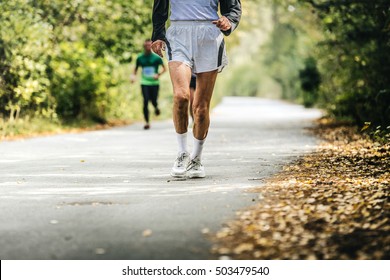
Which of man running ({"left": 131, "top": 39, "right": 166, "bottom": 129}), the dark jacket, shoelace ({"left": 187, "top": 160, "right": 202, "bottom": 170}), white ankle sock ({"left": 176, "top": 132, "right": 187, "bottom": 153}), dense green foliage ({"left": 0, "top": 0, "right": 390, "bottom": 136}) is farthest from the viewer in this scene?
man running ({"left": 131, "top": 39, "right": 166, "bottom": 129})

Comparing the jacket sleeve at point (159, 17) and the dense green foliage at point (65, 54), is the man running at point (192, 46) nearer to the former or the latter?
the jacket sleeve at point (159, 17)

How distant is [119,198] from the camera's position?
6.55 meters

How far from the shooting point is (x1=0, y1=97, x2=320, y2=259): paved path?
15.5ft

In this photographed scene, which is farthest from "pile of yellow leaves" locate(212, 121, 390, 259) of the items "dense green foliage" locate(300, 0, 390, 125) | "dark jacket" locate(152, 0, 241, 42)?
"dense green foliage" locate(300, 0, 390, 125)

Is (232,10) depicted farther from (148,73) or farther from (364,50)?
(148,73)

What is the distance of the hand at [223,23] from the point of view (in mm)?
7605

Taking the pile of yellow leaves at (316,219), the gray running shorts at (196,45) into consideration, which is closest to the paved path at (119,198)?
the pile of yellow leaves at (316,219)

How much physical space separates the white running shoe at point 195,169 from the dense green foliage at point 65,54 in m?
8.02

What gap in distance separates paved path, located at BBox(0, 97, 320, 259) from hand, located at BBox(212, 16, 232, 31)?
1.52 meters

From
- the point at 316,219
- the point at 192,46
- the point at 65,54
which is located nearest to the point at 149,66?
the point at 65,54

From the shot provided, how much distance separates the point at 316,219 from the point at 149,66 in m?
12.7

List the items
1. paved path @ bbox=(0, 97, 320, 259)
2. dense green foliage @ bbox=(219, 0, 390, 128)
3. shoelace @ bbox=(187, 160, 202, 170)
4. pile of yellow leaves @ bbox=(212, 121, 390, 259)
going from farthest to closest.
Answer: dense green foliage @ bbox=(219, 0, 390, 128) < shoelace @ bbox=(187, 160, 202, 170) < paved path @ bbox=(0, 97, 320, 259) < pile of yellow leaves @ bbox=(212, 121, 390, 259)

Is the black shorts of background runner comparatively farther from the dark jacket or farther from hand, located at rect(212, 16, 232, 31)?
hand, located at rect(212, 16, 232, 31)

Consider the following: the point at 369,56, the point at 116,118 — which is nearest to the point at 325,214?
the point at 369,56
